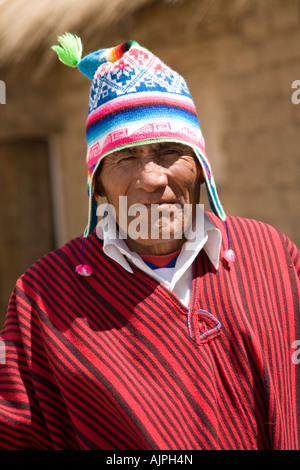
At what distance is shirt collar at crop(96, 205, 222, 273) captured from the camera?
2307 mm

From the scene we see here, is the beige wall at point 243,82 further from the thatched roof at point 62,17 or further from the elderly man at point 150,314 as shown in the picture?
the elderly man at point 150,314

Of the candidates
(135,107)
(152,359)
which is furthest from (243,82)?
(152,359)

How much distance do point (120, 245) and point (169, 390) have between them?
0.54 metres

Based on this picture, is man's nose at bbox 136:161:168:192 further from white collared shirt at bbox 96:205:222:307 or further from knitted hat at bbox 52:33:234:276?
white collared shirt at bbox 96:205:222:307

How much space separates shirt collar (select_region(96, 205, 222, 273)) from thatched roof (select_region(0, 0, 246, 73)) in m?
3.17

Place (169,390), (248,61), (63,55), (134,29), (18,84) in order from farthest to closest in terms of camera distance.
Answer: (18,84) → (134,29) → (248,61) → (63,55) → (169,390)

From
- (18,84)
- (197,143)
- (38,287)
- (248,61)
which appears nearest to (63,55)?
(197,143)

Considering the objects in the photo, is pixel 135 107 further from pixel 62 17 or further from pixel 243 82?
pixel 62 17

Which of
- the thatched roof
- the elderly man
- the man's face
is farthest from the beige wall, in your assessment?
the man's face

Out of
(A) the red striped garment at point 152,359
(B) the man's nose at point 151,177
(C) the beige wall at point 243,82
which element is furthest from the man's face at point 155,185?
(C) the beige wall at point 243,82

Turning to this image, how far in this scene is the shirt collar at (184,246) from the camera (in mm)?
2307

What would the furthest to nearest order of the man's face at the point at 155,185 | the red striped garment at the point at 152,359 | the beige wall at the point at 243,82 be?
1. the beige wall at the point at 243,82
2. the man's face at the point at 155,185
3. the red striped garment at the point at 152,359

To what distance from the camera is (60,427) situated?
2.27 metres

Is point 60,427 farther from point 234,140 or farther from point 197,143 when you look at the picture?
point 234,140
